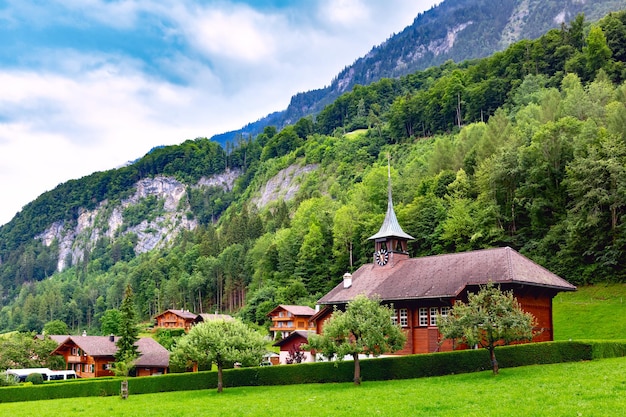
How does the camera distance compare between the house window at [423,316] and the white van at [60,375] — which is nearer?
the house window at [423,316]

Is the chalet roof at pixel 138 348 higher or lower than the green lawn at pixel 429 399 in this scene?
lower

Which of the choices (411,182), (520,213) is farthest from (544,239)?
(411,182)

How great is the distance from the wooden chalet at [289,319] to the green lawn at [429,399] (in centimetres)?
4654

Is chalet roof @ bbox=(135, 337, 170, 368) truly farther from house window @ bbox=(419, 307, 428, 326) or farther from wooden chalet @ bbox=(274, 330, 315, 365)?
house window @ bbox=(419, 307, 428, 326)

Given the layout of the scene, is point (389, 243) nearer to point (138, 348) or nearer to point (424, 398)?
point (424, 398)

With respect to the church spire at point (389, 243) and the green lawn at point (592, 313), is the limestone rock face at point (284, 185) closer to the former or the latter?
the church spire at point (389, 243)

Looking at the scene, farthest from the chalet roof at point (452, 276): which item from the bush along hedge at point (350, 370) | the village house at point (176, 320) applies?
the village house at point (176, 320)

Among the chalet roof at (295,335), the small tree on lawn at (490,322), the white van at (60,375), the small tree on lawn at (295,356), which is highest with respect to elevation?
the small tree on lawn at (490,322)

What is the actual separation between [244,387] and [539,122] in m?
→ 64.5

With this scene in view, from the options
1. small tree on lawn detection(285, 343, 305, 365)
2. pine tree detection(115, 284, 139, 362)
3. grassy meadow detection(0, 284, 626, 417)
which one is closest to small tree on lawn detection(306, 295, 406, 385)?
grassy meadow detection(0, 284, 626, 417)

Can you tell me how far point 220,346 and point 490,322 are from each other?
17357 millimetres

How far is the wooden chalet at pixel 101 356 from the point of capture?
69625 millimetres

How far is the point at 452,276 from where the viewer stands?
145 ft

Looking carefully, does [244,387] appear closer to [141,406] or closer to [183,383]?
[183,383]
